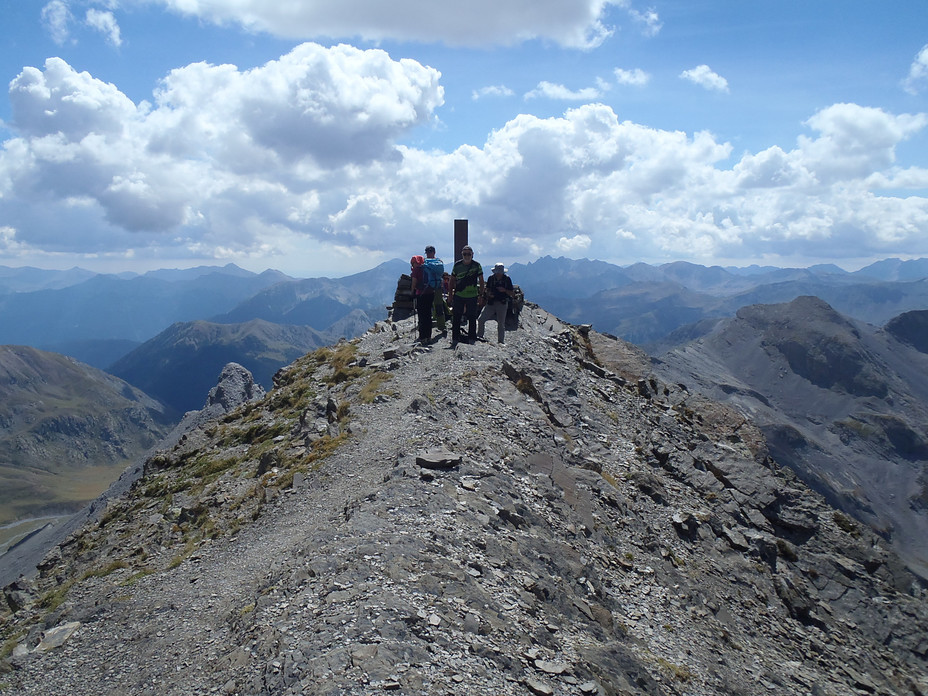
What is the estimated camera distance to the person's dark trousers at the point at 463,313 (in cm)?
2767

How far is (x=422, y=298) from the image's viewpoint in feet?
90.3

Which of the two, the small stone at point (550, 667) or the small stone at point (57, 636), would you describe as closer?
the small stone at point (550, 667)

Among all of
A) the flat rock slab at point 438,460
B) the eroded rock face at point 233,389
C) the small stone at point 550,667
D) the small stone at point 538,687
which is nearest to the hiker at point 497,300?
the flat rock slab at point 438,460

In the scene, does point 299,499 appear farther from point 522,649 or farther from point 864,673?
point 864,673

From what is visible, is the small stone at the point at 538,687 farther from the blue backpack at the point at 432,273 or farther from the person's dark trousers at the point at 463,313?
the blue backpack at the point at 432,273

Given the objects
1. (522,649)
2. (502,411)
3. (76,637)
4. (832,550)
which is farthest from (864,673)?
(76,637)

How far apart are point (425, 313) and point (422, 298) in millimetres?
921

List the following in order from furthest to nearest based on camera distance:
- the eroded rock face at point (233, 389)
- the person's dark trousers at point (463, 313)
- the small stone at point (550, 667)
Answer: the eroded rock face at point (233, 389) → the person's dark trousers at point (463, 313) → the small stone at point (550, 667)

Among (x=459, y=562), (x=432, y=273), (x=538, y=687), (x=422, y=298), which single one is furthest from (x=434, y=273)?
(x=538, y=687)

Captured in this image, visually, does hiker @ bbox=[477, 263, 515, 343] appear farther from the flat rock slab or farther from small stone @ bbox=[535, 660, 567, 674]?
small stone @ bbox=[535, 660, 567, 674]

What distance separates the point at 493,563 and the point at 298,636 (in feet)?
14.0

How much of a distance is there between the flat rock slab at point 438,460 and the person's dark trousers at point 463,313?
1240cm

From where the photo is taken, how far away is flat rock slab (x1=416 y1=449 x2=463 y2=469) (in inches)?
602

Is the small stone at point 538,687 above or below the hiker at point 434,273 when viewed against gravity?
below
